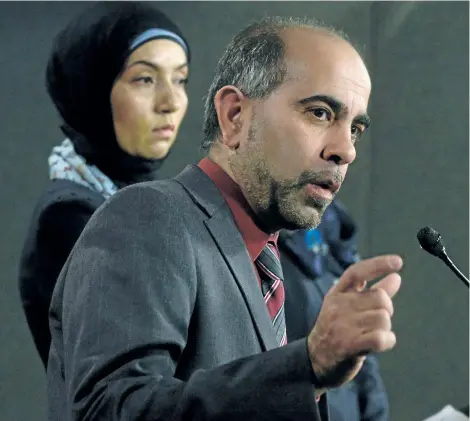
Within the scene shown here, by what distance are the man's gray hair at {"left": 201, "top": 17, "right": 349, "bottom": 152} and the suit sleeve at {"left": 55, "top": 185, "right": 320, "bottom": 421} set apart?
0.66 feet

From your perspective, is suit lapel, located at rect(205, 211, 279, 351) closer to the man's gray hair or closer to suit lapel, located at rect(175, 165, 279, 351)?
suit lapel, located at rect(175, 165, 279, 351)

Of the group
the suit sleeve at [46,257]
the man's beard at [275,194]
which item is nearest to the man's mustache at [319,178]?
the man's beard at [275,194]

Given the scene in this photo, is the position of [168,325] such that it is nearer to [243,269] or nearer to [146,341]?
[146,341]

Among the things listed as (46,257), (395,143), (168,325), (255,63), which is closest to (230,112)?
(255,63)

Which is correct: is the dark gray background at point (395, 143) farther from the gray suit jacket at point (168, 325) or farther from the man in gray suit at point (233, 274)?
the gray suit jacket at point (168, 325)

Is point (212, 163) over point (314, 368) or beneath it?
over

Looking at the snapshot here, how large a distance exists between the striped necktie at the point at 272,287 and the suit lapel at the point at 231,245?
6cm

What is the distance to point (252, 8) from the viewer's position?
95.6 inches

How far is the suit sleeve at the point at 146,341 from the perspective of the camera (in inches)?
28.5

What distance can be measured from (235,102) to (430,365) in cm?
159

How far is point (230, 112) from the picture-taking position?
1.05 m

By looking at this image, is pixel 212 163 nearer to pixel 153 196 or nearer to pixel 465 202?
pixel 153 196

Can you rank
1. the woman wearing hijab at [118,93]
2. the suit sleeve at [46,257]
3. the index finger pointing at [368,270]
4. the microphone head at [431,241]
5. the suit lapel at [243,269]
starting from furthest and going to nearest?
1. the woman wearing hijab at [118,93]
2. the suit sleeve at [46,257]
3. the microphone head at [431,241]
4. the suit lapel at [243,269]
5. the index finger pointing at [368,270]

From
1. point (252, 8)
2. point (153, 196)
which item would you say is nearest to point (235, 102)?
point (153, 196)
